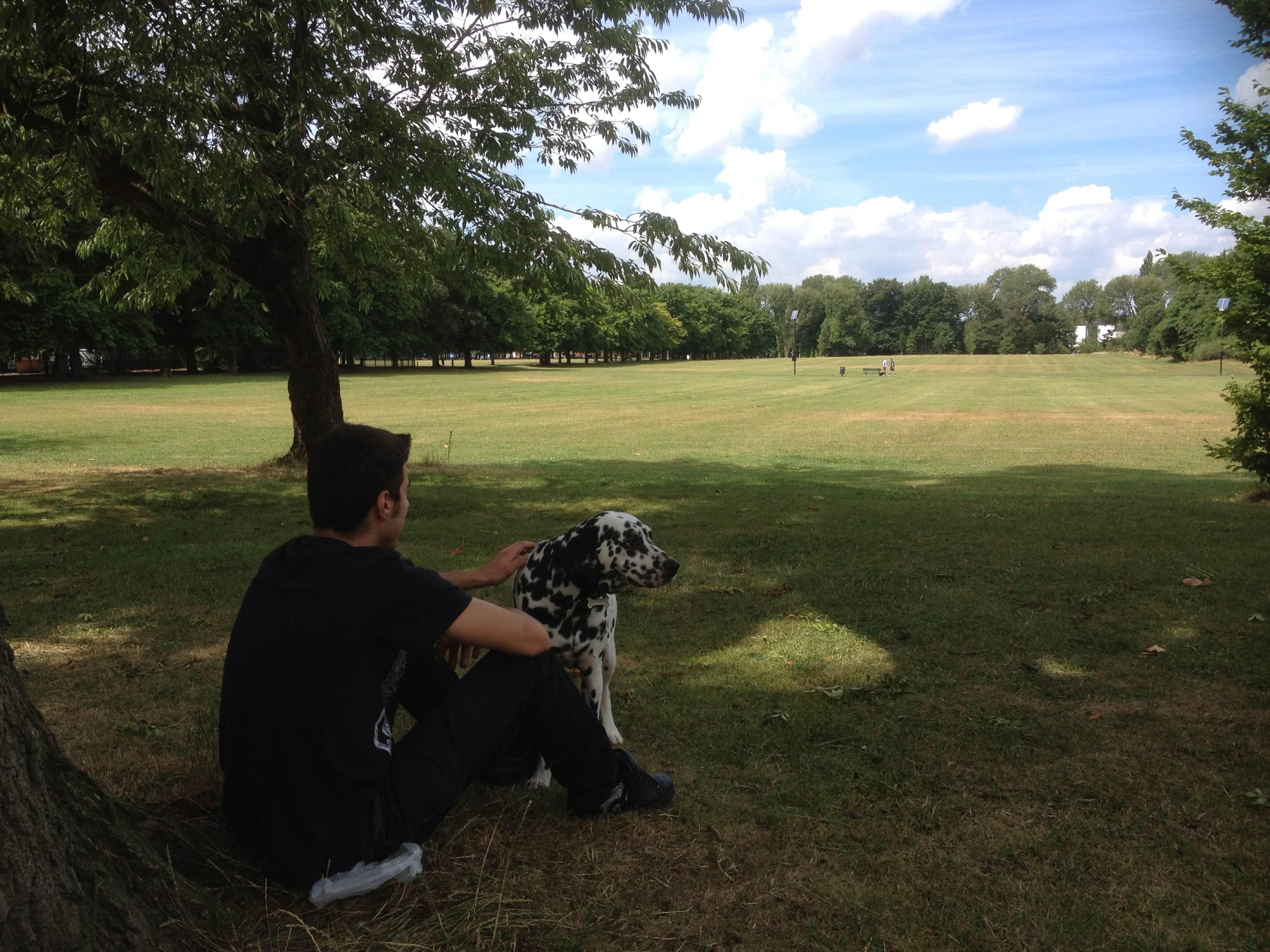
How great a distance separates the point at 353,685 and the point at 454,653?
95 cm

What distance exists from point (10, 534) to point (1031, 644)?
11317 millimetres

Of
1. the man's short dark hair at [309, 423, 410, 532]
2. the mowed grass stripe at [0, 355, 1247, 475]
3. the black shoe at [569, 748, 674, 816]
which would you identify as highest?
the man's short dark hair at [309, 423, 410, 532]

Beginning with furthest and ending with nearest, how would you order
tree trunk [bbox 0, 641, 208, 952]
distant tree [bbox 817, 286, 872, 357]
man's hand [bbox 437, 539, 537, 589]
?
distant tree [bbox 817, 286, 872, 357], man's hand [bbox 437, 539, 537, 589], tree trunk [bbox 0, 641, 208, 952]

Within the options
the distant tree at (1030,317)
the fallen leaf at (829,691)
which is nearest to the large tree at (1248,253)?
the fallen leaf at (829,691)

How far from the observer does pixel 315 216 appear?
34.7ft

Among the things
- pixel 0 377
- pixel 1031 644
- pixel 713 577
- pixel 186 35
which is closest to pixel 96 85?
pixel 186 35

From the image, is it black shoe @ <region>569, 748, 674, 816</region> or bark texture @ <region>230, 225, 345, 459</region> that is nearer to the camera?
black shoe @ <region>569, 748, 674, 816</region>

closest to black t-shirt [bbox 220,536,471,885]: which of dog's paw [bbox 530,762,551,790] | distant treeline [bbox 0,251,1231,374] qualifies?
dog's paw [bbox 530,762,551,790]

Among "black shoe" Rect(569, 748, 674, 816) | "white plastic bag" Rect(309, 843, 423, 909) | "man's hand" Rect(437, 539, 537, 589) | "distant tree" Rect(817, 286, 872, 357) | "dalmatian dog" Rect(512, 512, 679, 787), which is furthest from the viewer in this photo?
"distant tree" Rect(817, 286, 872, 357)

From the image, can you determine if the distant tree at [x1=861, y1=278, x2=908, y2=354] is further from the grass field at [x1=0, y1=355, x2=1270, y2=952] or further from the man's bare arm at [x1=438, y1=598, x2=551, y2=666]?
the man's bare arm at [x1=438, y1=598, x2=551, y2=666]

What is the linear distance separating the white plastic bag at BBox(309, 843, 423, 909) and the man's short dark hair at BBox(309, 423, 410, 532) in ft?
3.90

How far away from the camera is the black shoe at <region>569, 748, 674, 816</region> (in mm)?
3986

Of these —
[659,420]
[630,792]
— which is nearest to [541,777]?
[630,792]

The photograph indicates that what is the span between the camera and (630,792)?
4051 mm
